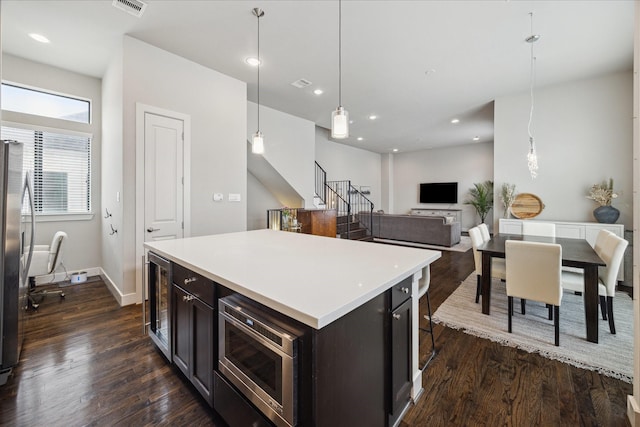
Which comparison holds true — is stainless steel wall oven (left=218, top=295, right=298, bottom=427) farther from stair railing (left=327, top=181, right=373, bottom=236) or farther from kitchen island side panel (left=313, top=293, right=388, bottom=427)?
stair railing (left=327, top=181, right=373, bottom=236)

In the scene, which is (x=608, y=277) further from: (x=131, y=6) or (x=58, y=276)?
(x=58, y=276)

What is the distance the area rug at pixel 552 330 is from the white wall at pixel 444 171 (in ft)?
22.1

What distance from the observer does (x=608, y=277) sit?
7.94ft

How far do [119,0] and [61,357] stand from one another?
10.8 ft

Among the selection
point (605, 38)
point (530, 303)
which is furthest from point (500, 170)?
point (530, 303)

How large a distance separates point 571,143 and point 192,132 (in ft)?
20.1

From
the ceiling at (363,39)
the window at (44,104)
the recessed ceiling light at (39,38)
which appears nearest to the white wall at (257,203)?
the ceiling at (363,39)

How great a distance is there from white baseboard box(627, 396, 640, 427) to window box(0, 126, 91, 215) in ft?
20.6

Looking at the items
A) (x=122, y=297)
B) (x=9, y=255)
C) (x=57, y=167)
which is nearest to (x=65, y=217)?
(x=57, y=167)

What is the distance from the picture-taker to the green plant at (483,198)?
9.12 m

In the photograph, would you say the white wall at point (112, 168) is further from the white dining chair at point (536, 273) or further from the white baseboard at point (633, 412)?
the white baseboard at point (633, 412)

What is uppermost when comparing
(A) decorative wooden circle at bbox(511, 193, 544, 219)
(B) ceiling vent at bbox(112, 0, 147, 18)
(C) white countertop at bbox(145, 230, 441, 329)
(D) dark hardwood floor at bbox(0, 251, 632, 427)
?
(B) ceiling vent at bbox(112, 0, 147, 18)

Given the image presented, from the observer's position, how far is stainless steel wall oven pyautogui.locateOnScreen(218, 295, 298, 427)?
100 centimetres

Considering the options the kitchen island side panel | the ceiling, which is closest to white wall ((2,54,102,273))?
the ceiling
